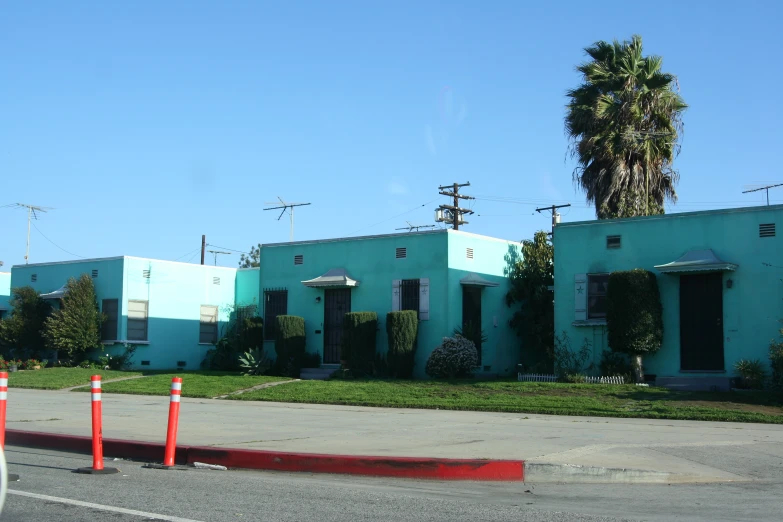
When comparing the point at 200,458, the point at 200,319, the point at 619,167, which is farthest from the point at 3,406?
the point at 200,319

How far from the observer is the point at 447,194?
45562 millimetres

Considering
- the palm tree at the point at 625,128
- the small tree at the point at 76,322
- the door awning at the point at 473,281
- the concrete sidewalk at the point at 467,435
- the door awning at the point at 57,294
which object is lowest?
the concrete sidewalk at the point at 467,435

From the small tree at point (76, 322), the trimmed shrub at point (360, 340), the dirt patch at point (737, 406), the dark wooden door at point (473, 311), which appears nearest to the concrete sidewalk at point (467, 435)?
the dirt patch at point (737, 406)

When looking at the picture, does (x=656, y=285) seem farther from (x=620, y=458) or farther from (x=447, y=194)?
(x=447, y=194)

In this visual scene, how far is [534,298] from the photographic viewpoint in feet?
93.8

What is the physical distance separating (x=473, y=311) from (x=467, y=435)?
14741 millimetres

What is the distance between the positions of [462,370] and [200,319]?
14.4m

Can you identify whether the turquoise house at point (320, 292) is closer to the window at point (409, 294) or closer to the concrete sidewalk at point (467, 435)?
the window at point (409, 294)

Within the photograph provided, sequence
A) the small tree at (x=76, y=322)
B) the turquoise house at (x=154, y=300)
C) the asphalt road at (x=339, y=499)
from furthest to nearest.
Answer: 1. the turquoise house at (x=154, y=300)
2. the small tree at (x=76, y=322)
3. the asphalt road at (x=339, y=499)

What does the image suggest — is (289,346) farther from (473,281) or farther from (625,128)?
(625,128)

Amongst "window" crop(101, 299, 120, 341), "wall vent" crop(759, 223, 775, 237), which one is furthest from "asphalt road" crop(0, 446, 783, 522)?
"window" crop(101, 299, 120, 341)

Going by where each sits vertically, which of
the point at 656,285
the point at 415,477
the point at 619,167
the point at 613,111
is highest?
the point at 613,111

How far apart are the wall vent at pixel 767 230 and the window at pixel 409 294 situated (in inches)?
397

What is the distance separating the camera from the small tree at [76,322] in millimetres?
31719
